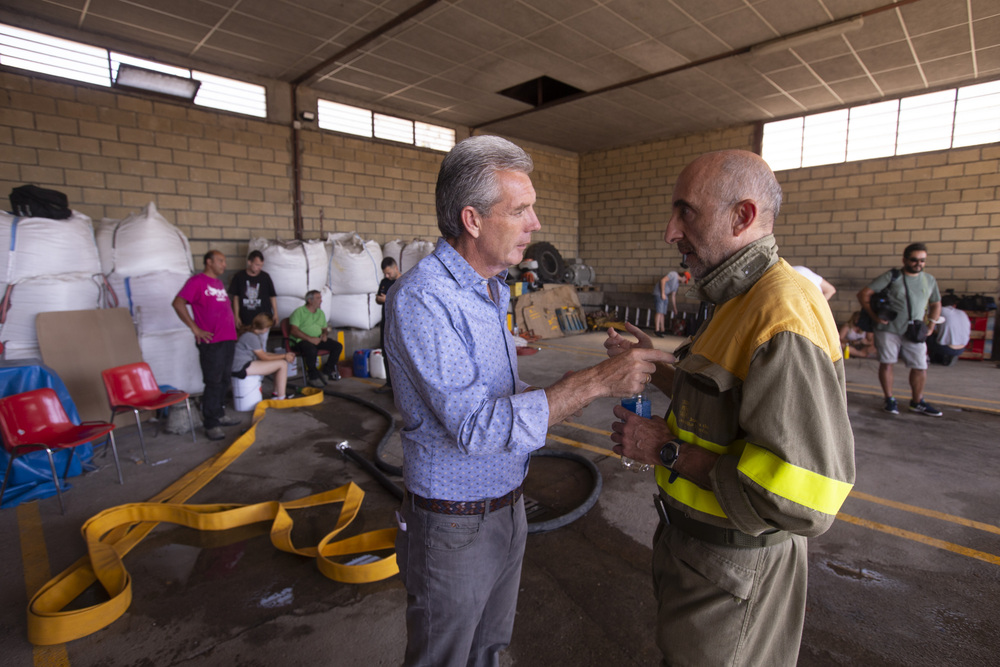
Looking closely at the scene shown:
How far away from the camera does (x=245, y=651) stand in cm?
205

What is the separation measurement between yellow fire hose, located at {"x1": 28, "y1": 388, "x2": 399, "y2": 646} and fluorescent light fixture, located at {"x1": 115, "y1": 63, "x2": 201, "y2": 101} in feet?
17.0

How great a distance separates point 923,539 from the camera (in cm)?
282

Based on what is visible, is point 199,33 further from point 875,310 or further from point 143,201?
point 875,310

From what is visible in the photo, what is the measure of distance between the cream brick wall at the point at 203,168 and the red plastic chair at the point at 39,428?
3587 mm

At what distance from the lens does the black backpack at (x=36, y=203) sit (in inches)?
171

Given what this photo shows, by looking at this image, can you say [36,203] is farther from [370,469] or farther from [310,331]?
[370,469]

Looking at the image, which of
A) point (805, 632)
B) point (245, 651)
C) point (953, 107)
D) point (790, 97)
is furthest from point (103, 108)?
point (953, 107)

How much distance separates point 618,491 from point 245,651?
2342mm

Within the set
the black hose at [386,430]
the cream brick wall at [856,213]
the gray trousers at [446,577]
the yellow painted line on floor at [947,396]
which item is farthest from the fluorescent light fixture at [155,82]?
the yellow painted line on floor at [947,396]

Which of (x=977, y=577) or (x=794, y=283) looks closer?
(x=794, y=283)

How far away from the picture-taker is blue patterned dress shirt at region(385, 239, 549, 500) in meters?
1.05

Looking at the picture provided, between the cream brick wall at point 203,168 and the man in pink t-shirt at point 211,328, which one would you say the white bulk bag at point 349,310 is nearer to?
the cream brick wall at point 203,168

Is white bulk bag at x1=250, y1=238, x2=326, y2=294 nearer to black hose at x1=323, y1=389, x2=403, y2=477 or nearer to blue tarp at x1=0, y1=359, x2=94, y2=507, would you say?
black hose at x1=323, y1=389, x2=403, y2=477

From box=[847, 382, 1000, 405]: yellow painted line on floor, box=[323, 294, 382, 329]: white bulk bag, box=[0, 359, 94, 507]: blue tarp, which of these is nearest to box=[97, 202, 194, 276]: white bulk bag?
box=[0, 359, 94, 507]: blue tarp
